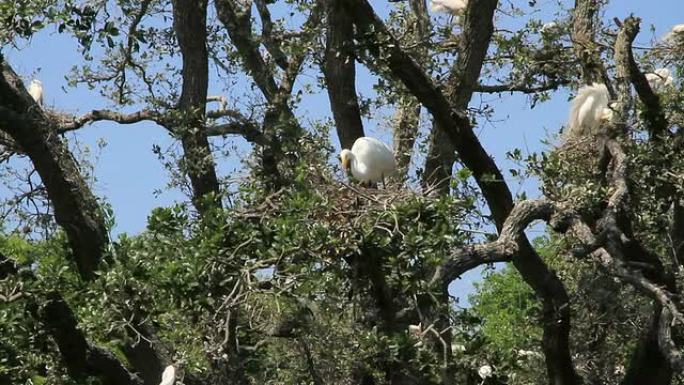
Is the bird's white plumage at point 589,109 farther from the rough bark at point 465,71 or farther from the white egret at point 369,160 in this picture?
the white egret at point 369,160

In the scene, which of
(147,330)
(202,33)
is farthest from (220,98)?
(147,330)

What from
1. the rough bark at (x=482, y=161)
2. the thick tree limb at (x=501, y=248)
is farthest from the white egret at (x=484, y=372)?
the rough bark at (x=482, y=161)

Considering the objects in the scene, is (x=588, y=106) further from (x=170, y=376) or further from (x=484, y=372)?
(x=170, y=376)

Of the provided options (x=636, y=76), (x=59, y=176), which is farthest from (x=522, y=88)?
(x=59, y=176)

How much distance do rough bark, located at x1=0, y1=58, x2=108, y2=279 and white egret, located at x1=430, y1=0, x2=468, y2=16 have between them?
354 centimetres

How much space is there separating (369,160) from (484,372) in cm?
203

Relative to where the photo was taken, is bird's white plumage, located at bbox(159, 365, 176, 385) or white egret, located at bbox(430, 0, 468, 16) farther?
white egret, located at bbox(430, 0, 468, 16)

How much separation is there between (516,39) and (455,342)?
12.9 feet

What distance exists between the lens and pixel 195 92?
965 centimetres

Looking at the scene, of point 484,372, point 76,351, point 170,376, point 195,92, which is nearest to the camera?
point 484,372

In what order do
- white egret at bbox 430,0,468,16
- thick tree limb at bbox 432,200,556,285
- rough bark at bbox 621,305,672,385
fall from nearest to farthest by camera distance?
thick tree limb at bbox 432,200,556,285 → rough bark at bbox 621,305,672,385 → white egret at bbox 430,0,468,16

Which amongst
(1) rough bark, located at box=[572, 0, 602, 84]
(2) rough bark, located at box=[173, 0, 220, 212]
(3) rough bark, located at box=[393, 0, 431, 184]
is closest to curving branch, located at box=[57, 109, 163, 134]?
(2) rough bark, located at box=[173, 0, 220, 212]

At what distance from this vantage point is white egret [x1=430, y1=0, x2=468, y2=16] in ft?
35.2

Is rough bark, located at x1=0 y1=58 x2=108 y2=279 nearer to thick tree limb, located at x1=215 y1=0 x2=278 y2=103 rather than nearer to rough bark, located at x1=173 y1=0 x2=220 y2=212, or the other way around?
rough bark, located at x1=173 y1=0 x2=220 y2=212
